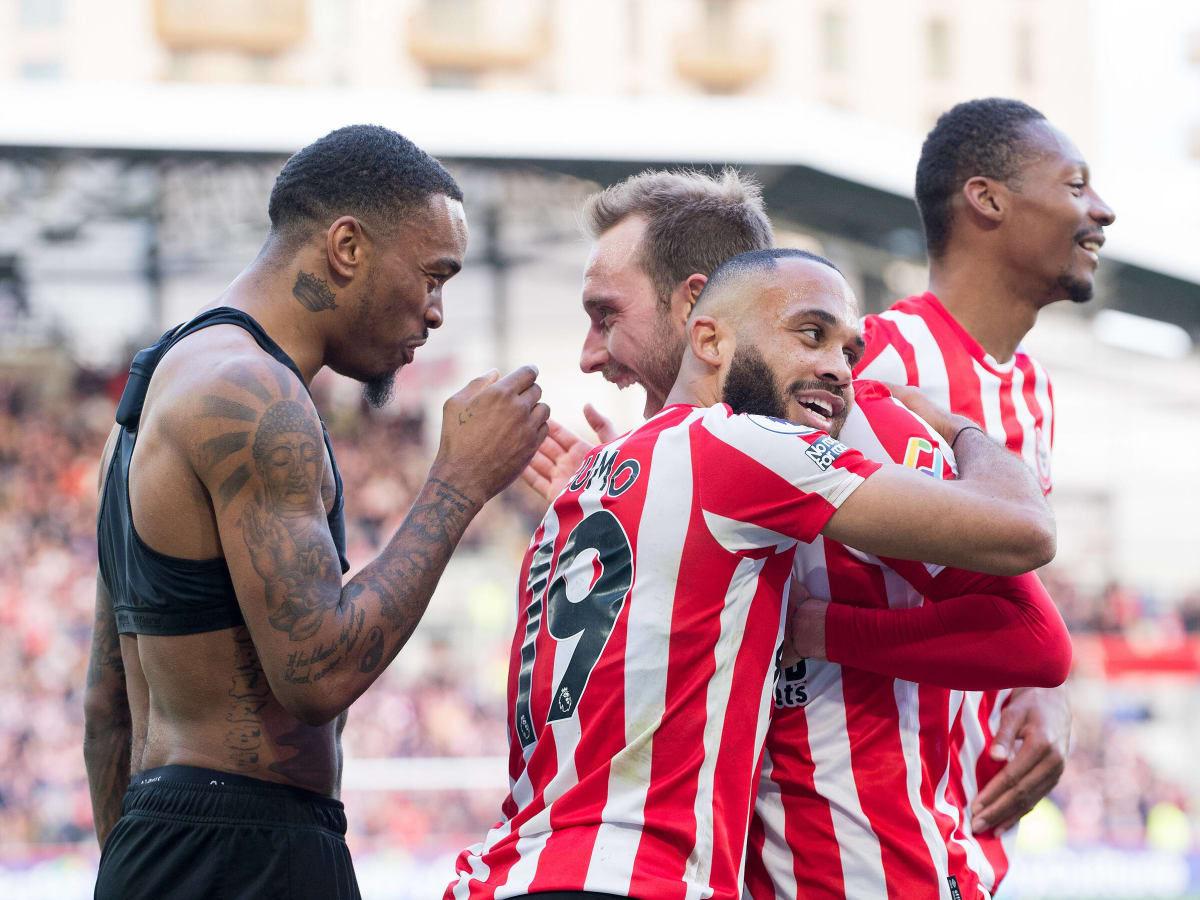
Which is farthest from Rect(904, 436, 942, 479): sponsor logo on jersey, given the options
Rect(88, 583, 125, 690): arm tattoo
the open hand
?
Rect(88, 583, 125, 690): arm tattoo

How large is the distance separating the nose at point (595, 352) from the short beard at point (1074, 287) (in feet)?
4.05

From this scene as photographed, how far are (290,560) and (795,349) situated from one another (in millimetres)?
989

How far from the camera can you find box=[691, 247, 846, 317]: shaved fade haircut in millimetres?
2373

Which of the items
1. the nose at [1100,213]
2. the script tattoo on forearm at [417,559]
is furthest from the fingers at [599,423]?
the nose at [1100,213]

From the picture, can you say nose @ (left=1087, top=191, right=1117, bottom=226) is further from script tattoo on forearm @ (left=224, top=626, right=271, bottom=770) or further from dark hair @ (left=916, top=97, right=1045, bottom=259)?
script tattoo on forearm @ (left=224, top=626, right=271, bottom=770)

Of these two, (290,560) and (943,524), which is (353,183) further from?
(943,524)

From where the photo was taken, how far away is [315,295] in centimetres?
262

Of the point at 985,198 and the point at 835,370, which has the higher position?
the point at 985,198

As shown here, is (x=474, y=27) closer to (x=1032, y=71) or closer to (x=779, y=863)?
(x=1032, y=71)

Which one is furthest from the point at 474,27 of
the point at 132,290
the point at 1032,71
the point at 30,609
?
the point at 30,609

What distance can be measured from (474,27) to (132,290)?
1096 inches

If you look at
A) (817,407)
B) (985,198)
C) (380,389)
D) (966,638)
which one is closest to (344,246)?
(380,389)

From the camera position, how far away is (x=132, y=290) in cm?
1683

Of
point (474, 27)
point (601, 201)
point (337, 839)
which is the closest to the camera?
point (337, 839)
